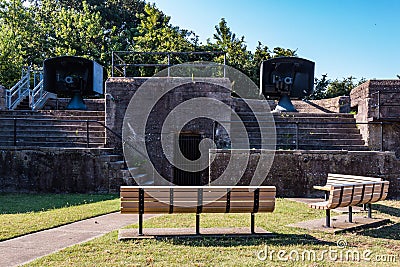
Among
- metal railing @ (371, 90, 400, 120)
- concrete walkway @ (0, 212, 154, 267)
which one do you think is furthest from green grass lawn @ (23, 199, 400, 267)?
metal railing @ (371, 90, 400, 120)

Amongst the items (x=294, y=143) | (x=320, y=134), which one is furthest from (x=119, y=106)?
(x=320, y=134)

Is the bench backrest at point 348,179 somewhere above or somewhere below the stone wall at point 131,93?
below

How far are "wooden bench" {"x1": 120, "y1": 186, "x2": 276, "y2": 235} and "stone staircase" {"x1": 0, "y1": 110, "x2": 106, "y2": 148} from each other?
6973 mm

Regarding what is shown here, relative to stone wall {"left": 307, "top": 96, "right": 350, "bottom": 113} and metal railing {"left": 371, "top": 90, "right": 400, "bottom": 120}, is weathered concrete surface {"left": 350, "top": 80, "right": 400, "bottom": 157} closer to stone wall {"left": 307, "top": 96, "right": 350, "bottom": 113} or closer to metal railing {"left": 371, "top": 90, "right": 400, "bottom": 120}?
metal railing {"left": 371, "top": 90, "right": 400, "bottom": 120}

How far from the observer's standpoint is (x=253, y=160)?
11695 mm

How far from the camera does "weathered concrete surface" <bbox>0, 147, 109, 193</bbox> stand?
11.8 metres

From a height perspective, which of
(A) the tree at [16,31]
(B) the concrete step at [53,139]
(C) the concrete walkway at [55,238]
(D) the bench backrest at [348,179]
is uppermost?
(A) the tree at [16,31]

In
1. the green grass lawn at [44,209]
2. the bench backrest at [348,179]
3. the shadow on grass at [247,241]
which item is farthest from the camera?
the bench backrest at [348,179]

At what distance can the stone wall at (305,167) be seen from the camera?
1167cm

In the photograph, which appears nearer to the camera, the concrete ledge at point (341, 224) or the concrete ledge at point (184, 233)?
the concrete ledge at point (184, 233)

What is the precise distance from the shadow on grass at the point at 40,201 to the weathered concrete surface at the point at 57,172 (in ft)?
1.19

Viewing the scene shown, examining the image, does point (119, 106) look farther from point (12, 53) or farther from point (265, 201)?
point (12, 53)

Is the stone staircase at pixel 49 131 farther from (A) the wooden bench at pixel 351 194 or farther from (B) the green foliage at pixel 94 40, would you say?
(B) the green foliage at pixel 94 40

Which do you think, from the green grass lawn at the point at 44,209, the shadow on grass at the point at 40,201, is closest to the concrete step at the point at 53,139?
the shadow on grass at the point at 40,201
